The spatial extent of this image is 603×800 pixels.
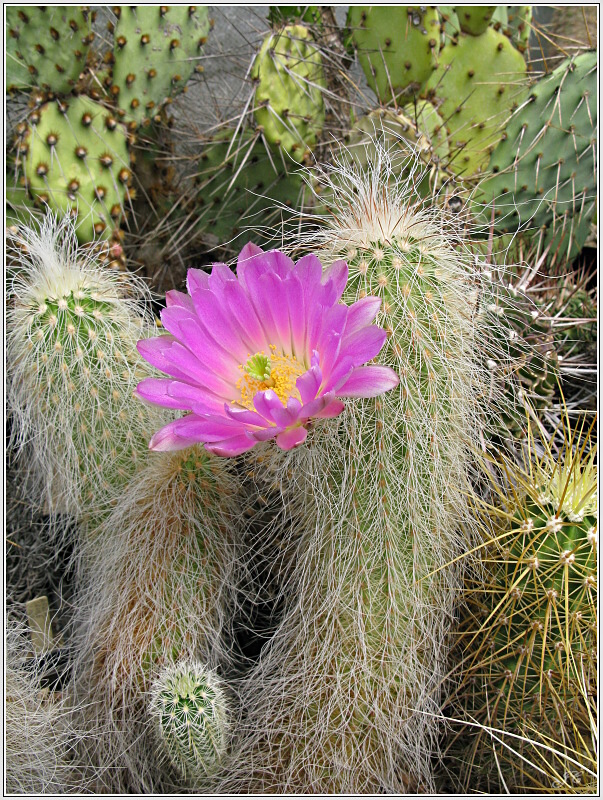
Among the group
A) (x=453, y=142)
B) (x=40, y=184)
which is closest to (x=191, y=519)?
(x=40, y=184)

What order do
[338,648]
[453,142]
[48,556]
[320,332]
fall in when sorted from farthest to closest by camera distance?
[453,142] → [48,556] → [338,648] → [320,332]

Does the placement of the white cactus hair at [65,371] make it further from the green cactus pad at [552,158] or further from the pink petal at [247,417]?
the green cactus pad at [552,158]

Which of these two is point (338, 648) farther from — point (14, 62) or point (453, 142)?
point (14, 62)

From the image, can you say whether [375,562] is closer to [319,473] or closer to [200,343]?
[319,473]

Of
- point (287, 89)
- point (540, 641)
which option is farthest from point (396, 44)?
point (540, 641)

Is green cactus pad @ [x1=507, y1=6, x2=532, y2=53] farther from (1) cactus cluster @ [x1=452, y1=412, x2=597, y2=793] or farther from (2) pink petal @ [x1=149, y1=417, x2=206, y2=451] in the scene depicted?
(2) pink petal @ [x1=149, y1=417, x2=206, y2=451]

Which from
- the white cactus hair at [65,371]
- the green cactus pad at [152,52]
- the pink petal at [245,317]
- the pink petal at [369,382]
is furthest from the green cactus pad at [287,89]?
the pink petal at [369,382]
